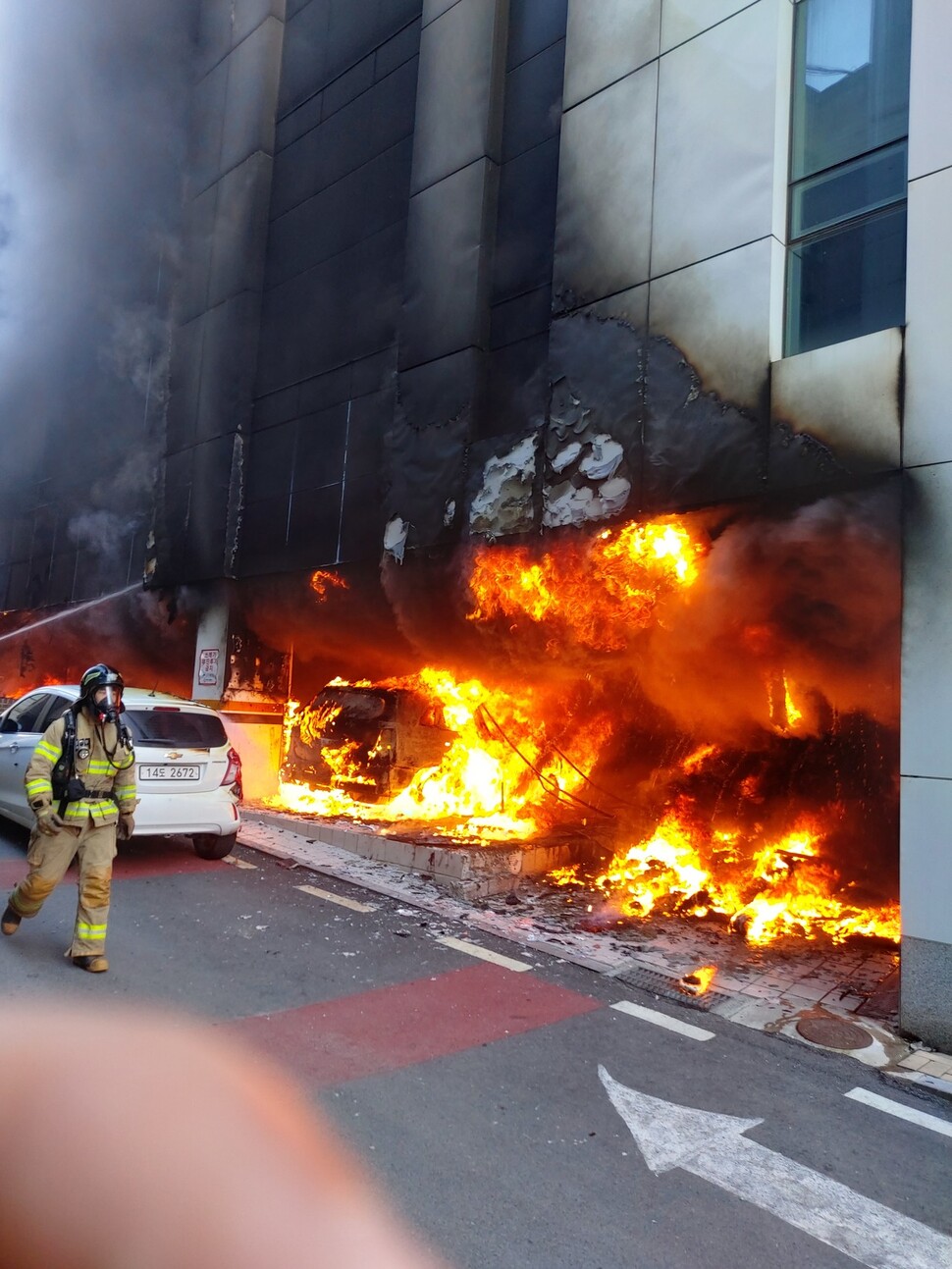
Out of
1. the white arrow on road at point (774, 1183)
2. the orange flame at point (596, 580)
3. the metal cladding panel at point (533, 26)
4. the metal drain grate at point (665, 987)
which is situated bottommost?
the white arrow on road at point (774, 1183)

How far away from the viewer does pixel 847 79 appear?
23.8 ft

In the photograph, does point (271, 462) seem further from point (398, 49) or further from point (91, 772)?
point (91, 772)

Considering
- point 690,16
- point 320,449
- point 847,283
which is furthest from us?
Answer: point 320,449

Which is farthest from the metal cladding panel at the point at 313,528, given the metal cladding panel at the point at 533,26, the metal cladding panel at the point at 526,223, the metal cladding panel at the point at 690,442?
the metal cladding panel at the point at 533,26

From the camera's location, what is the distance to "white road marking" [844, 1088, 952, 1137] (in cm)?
384

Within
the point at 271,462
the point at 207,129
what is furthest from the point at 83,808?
the point at 207,129

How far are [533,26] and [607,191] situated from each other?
3.94 m

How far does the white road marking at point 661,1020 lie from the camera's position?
470 centimetres

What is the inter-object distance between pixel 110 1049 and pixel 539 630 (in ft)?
20.6

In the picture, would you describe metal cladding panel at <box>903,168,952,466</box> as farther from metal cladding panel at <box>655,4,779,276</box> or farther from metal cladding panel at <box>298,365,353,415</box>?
metal cladding panel at <box>298,365,353,415</box>

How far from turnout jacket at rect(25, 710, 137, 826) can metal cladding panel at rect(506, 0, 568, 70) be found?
10505 millimetres

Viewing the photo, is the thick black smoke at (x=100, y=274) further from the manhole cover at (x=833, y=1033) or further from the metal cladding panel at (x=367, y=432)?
the manhole cover at (x=833, y=1033)

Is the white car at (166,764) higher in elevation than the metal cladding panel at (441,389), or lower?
lower

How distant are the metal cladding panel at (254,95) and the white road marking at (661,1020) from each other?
15.7 meters
